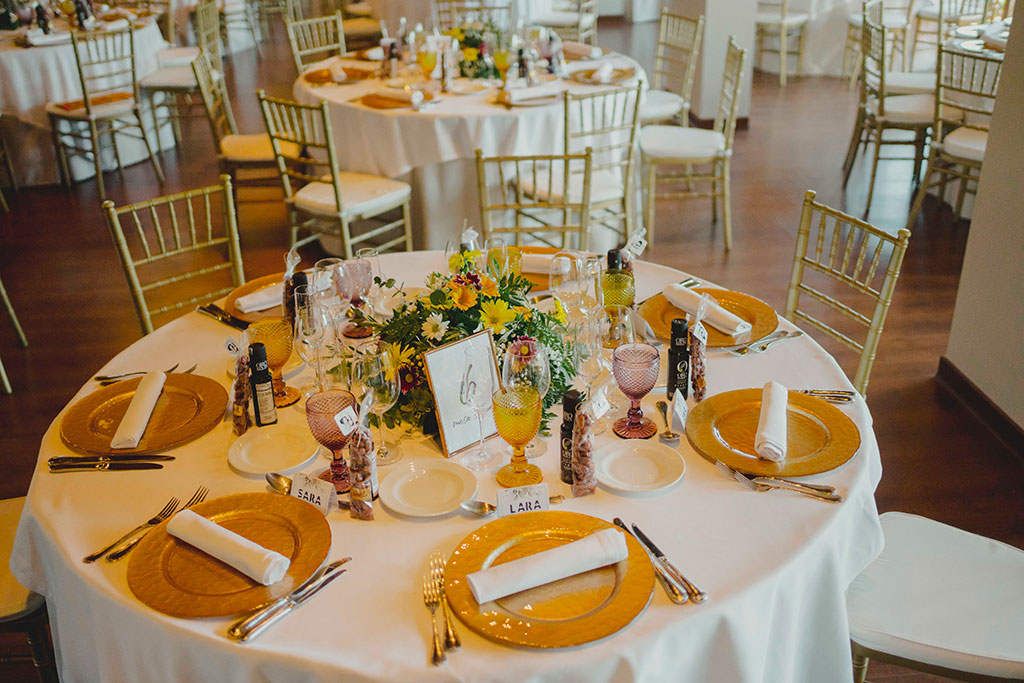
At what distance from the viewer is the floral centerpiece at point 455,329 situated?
69.8 inches

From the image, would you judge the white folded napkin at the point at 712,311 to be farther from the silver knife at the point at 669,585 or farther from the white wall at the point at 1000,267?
the white wall at the point at 1000,267

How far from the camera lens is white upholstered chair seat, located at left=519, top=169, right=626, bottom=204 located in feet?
13.9

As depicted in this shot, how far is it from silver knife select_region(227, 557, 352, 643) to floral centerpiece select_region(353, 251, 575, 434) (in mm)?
420

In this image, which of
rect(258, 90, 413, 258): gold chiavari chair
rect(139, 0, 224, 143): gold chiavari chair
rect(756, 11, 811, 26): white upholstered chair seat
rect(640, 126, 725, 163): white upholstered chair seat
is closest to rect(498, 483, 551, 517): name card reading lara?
rect(258, 90, 413, 258): gold chiavari chair

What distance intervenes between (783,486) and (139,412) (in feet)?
4.30

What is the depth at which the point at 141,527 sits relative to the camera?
61.7 inches

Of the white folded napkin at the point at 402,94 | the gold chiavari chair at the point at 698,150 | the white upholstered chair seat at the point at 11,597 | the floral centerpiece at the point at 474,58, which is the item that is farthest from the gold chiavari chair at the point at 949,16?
the white upholstered chair seat at the point at 11,597

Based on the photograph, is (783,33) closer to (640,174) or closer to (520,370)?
(640,174)

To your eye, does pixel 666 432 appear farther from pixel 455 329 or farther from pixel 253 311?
pixel 253 311

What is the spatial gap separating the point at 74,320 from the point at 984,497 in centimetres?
394

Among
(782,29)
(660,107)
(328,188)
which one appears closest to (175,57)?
(328,188)

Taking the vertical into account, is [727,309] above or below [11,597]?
above

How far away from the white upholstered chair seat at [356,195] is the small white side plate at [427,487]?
2699 millimetres

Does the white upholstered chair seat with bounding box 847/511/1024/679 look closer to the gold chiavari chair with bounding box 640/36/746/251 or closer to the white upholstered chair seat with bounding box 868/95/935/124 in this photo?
the gold chiavari chair with bounding box 640/36/746/251
